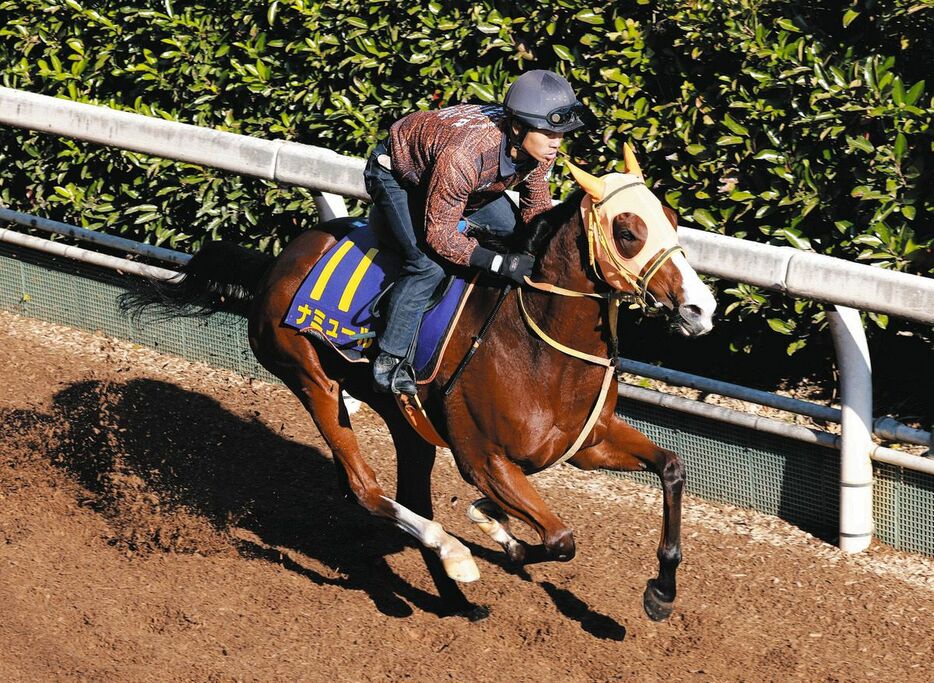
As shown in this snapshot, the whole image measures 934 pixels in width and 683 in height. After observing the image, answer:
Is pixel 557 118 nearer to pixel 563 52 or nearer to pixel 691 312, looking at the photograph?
pixel 691 312

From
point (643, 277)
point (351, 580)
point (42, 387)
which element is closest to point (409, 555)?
point (351, 580)

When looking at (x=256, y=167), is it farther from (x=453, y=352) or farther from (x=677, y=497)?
(x=677, y=497)

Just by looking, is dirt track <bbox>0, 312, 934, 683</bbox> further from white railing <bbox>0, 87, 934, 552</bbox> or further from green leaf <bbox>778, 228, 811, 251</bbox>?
green leaf <bbox>778, 228, 811, 251</bbox>

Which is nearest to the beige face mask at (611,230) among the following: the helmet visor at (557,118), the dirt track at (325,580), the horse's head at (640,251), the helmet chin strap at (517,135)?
the horse's head at (640,251)

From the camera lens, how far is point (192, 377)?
322 inches

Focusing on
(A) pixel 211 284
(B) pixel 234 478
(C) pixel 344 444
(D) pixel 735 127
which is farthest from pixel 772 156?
(B) pixel 234 478

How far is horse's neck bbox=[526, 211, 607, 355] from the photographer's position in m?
4.79

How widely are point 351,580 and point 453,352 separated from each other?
55.1 inches

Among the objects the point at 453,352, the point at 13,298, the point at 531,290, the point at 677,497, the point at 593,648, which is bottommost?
the point at 13,298

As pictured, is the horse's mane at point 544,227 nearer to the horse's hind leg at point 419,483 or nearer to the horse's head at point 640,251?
the horse's head at point 640,251

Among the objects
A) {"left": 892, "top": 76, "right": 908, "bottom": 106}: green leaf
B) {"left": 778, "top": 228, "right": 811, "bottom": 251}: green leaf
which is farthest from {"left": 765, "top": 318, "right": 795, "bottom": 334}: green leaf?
{"left": 892, "top": 76, "right": 908, "bottom": 106}: green leaf

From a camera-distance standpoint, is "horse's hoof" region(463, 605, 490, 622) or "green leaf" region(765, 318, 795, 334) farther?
"green leaf" region(765, 318, 795, 334)

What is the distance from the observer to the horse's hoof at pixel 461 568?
532 cm

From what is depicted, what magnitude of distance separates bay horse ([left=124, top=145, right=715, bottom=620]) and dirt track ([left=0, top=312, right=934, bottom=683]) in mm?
336
